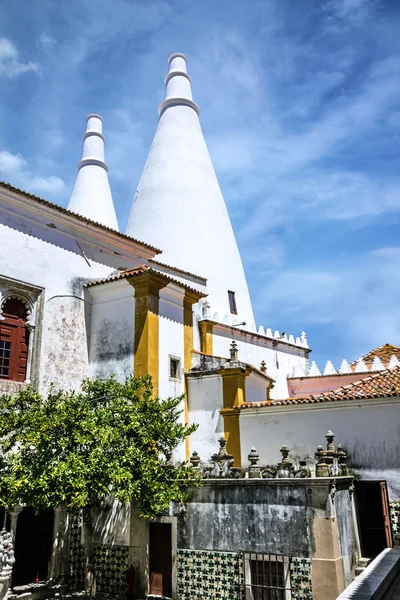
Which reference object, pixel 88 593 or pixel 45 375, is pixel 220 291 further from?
pixel 88 593

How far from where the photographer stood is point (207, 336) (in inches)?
742

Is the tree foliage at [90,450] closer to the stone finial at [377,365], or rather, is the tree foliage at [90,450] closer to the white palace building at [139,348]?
the white palace building at [139,348]

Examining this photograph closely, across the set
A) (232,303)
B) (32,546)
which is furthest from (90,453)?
(232,303)

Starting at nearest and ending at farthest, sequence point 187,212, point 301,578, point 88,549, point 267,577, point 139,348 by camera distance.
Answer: point 301,578, point 267,577, point 88,549, point 139,348, point 187,212

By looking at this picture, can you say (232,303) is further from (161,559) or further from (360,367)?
(161,559)

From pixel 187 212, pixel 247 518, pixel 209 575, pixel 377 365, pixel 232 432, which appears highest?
pixel 187 212

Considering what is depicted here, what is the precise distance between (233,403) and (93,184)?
18.8 m

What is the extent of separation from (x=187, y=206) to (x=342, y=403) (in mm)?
12566

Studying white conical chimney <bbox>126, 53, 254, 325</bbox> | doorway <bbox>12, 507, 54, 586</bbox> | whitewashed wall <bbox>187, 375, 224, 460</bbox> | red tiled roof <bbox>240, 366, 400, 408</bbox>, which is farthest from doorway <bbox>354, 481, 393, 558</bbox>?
white conical chimney <bbox>126, 53, 254, 325</bbox>

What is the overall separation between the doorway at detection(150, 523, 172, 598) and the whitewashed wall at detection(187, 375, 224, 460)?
274cm

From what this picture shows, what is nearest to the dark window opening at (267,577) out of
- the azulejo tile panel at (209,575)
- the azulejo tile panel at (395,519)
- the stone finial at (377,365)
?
the azulejo tile panel at (209,575)

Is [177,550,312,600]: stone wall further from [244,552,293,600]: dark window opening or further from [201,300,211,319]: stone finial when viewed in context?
[201,300,211,319]: stone finial

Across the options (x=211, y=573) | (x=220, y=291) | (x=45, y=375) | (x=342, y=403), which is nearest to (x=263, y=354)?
(x=220, y=291)

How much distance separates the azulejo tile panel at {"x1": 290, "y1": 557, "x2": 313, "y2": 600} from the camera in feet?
31.7
